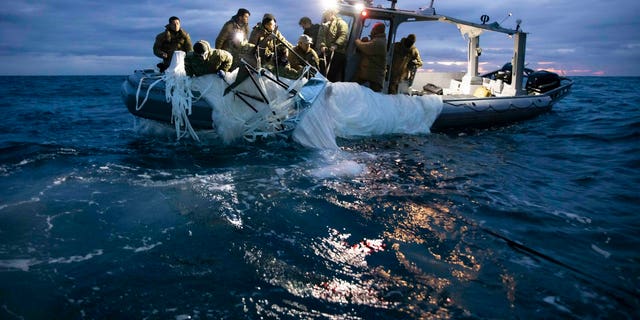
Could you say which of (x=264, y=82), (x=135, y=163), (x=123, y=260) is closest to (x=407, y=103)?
(x=264, y=82)

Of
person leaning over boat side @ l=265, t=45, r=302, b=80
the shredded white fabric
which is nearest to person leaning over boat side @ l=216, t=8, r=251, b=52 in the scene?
person leaning over boat side @ l=265, t=45, r=302, b=80

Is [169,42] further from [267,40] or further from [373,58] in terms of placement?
[373,58]

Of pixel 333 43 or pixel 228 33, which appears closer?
pixel 228 33

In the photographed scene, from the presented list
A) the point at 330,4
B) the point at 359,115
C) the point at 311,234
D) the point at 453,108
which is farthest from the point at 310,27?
the point at 311,234

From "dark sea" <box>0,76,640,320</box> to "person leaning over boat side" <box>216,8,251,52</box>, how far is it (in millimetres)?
2054

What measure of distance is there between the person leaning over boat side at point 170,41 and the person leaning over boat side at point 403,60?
14.6 ft

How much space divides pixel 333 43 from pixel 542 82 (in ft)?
26.7

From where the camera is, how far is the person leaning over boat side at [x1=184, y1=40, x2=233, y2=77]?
20.9 ft

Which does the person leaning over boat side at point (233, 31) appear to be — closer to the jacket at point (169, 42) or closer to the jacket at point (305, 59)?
the jacket at point (169, 42)

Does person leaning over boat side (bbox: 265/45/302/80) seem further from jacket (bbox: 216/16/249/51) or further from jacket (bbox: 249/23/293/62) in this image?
jacket (bbox: 216/16/249/51)

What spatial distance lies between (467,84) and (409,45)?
3.67m

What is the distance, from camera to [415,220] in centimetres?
406

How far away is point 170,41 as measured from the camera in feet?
25.0

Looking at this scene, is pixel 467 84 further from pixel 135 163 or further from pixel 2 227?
pixel 2 227
